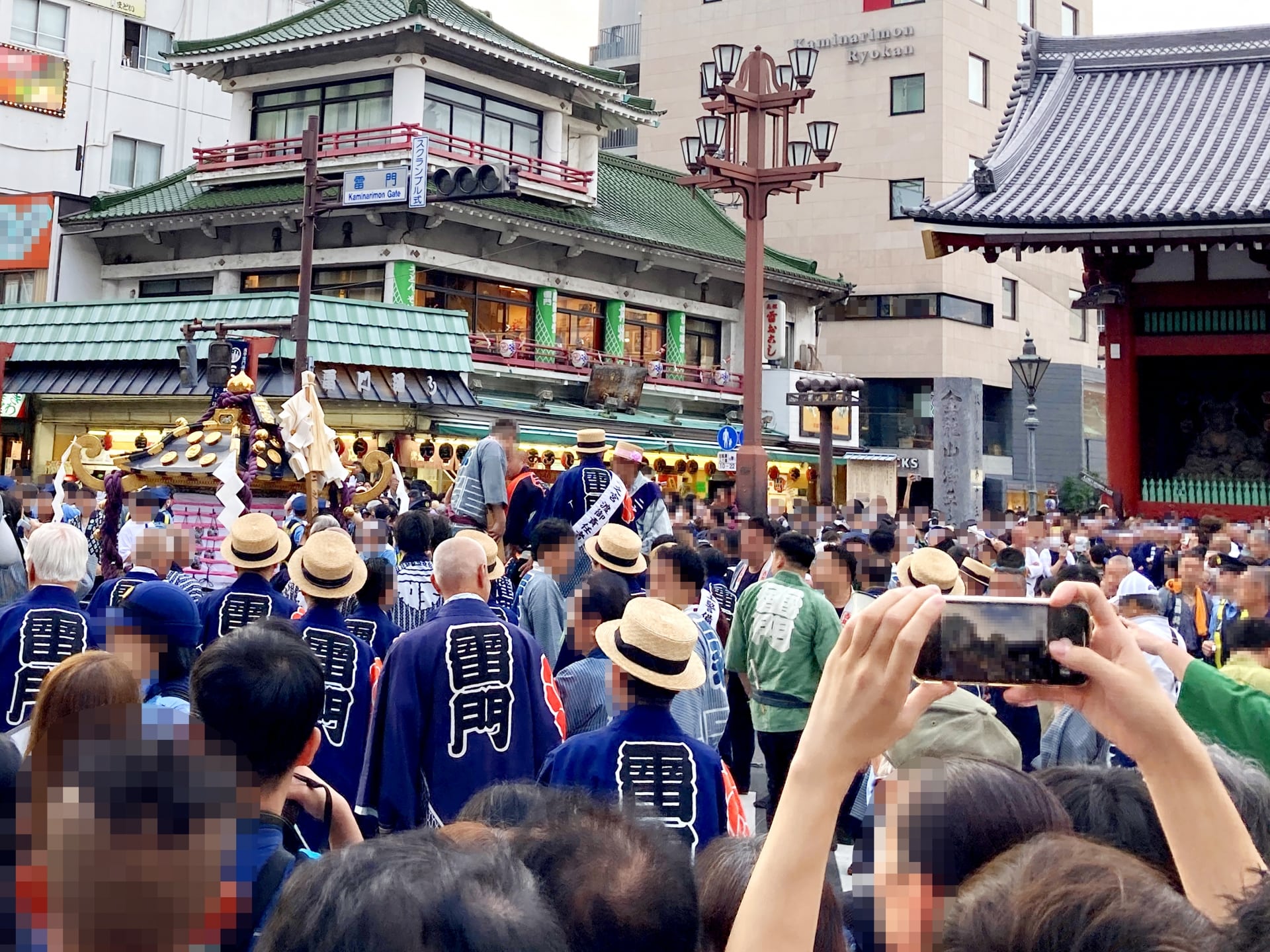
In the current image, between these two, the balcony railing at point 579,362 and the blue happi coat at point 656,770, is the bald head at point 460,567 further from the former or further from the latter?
the balcony railing at point 579,362

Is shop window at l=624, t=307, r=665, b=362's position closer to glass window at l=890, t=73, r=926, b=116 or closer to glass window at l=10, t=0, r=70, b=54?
glass window at l=890, t=73, r=926, b=116

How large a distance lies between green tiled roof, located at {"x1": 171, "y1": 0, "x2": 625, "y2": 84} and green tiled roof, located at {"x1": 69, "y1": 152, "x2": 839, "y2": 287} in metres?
3.33

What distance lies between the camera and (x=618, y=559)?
7.00 m

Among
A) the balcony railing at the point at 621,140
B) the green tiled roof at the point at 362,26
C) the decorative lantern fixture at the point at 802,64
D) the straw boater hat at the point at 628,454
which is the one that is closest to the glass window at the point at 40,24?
the green tiled roof at the point at 362,26

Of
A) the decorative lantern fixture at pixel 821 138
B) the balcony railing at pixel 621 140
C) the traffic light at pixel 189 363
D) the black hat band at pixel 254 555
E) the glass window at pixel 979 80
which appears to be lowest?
the black hat band at pixel 254 555

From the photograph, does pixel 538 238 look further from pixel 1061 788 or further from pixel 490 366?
pixel 1061 788

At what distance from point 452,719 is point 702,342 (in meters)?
30.1

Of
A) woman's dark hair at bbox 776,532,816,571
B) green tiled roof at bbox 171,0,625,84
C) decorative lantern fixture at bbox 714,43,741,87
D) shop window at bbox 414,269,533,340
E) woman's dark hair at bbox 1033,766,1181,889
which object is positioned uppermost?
green tiled roof at bbox 171,0,625,84

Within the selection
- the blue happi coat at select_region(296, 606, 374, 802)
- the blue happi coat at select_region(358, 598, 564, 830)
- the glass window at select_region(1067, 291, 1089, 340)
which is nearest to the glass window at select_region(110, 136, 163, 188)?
the blue happi coat at select_region(296, 606, 374, 802)

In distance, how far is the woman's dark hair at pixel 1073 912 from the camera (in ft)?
4.76

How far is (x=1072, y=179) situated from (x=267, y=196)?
1800cm

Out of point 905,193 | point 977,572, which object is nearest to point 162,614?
point 977,572

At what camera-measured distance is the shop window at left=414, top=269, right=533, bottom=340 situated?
90.4 ft

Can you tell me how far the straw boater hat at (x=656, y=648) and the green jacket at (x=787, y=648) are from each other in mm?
2553
